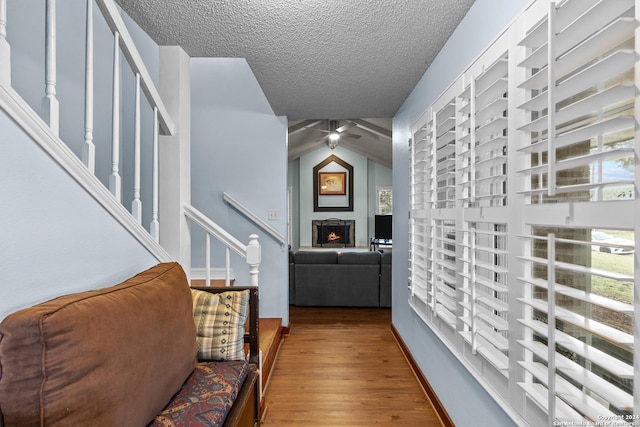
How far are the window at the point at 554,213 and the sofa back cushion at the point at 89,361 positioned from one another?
1.17 meters

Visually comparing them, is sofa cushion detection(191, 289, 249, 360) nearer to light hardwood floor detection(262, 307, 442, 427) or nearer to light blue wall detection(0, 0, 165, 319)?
light blue wall detection(0, 0, 165, 319)

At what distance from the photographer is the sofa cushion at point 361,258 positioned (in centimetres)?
471

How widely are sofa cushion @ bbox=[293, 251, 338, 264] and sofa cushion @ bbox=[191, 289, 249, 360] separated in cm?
303

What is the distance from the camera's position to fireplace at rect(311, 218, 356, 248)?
31.6 ft

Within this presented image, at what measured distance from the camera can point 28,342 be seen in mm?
843

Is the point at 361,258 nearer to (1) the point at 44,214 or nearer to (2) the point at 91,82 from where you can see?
(2) the point at 91,82

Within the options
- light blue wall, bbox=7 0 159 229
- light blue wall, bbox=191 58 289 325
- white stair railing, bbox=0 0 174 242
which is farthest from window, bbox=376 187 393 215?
white stair railing, bbox=0 0 174 242

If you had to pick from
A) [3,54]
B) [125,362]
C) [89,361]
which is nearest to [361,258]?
[125,362]

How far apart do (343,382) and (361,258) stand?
215 cm

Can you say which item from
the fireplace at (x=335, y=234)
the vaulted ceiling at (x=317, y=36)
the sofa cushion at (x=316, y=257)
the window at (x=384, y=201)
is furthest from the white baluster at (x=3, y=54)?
the window at (x=384, y=201)

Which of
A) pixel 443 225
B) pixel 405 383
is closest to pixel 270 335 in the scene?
pixel 405 383

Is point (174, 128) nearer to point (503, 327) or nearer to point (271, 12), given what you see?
point (271, 12)

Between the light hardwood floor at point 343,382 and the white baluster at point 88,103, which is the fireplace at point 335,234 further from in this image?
the white baluster at point 88,103

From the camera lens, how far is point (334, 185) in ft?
32.3
